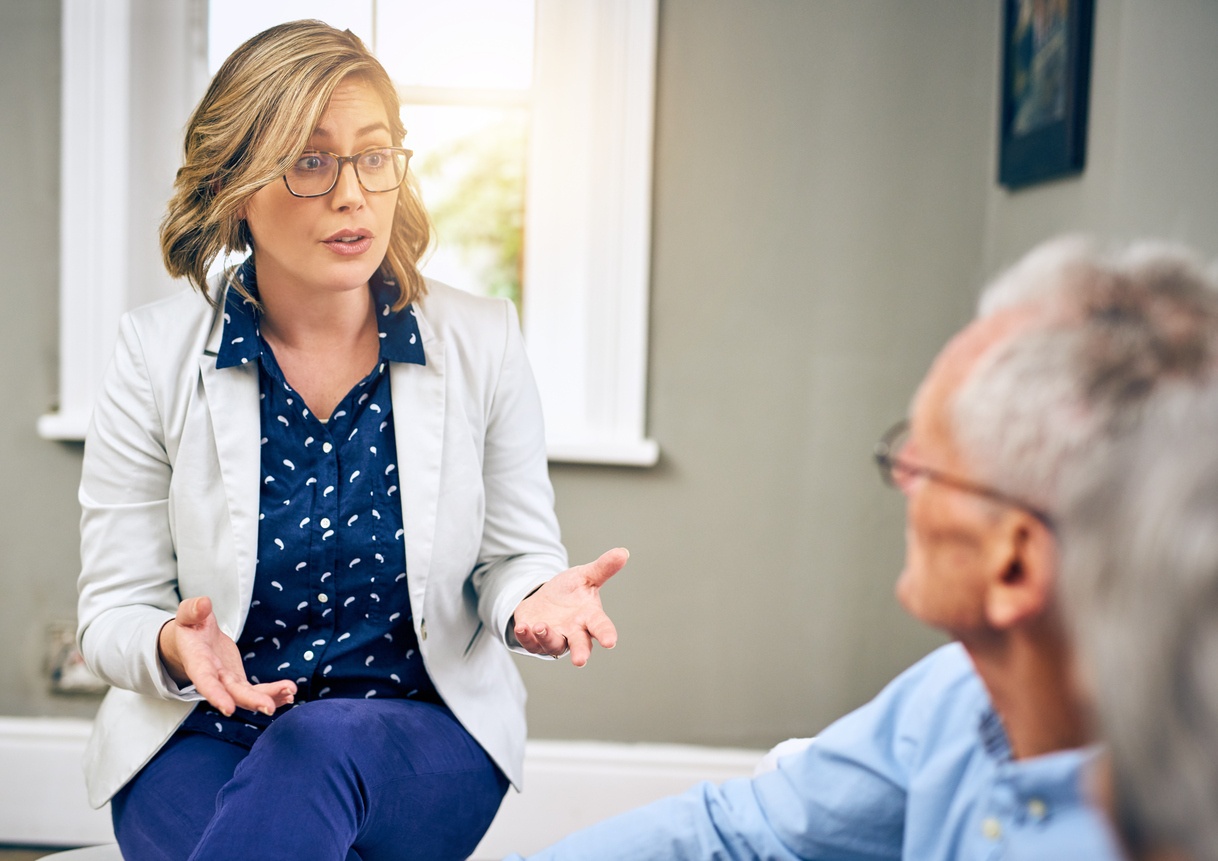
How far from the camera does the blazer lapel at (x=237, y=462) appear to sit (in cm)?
139

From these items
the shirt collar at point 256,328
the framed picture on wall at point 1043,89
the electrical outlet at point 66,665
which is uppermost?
the framed picture on wall at point 1043,89

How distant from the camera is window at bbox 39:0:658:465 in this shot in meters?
2.27

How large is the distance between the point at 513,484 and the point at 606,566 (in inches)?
12.4

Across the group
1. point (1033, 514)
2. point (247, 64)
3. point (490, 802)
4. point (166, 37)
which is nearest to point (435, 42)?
point (166, 37)

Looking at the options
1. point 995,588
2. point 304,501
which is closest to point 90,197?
point 304,501

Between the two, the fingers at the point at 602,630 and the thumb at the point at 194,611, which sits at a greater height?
the thumb at the point at 194,611

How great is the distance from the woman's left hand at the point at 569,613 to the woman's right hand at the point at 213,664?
29 cm

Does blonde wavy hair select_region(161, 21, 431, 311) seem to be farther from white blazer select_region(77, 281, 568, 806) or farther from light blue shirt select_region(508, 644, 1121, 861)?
light blue shirt select_region(508, 644, 1121, 861)

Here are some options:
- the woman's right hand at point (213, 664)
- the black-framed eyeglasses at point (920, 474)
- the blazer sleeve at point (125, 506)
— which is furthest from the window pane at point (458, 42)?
the black-framed eyeglasses at point (920, 474)

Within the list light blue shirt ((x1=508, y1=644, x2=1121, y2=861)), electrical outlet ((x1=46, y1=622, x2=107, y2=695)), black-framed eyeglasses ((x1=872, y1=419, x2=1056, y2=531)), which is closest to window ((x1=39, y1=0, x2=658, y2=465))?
electrical outlet ((x1=46, y1=622, x2=107, y2=695))

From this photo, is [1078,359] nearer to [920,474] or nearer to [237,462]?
[920,474]

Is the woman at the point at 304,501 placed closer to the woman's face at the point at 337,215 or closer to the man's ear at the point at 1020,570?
the woman's face at the point at 337,215

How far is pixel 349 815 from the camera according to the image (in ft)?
3.96

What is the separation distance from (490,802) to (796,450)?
120 cm
